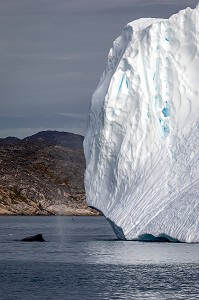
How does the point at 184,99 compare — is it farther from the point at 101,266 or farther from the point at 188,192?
the point at 101,266

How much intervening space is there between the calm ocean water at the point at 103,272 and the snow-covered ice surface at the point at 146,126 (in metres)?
2.30

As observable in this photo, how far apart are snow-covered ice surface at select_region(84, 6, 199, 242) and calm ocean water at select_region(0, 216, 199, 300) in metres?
2.30

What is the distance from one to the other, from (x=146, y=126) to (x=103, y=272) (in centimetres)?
1296

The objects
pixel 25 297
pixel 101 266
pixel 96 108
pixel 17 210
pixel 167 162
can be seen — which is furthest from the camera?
pixel 17 210

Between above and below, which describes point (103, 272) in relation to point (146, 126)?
below

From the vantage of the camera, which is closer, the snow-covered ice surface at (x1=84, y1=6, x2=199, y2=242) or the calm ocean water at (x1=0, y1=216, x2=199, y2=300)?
the calm ocean water at (x1=0, y1=216, x2=199, y2=300)

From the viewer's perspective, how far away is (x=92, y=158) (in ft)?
191

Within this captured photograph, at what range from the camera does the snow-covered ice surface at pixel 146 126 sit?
5459 cm

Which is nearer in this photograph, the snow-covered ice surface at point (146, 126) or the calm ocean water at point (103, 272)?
the calm ocean water at point (103, 272)

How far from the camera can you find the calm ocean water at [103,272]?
129ft

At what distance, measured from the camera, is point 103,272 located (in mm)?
46625

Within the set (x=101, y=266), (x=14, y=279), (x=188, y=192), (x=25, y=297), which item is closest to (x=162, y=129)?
(x=188, y=192)

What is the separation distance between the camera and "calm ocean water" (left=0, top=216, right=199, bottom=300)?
3941cm

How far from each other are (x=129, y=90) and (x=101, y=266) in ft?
41.8
